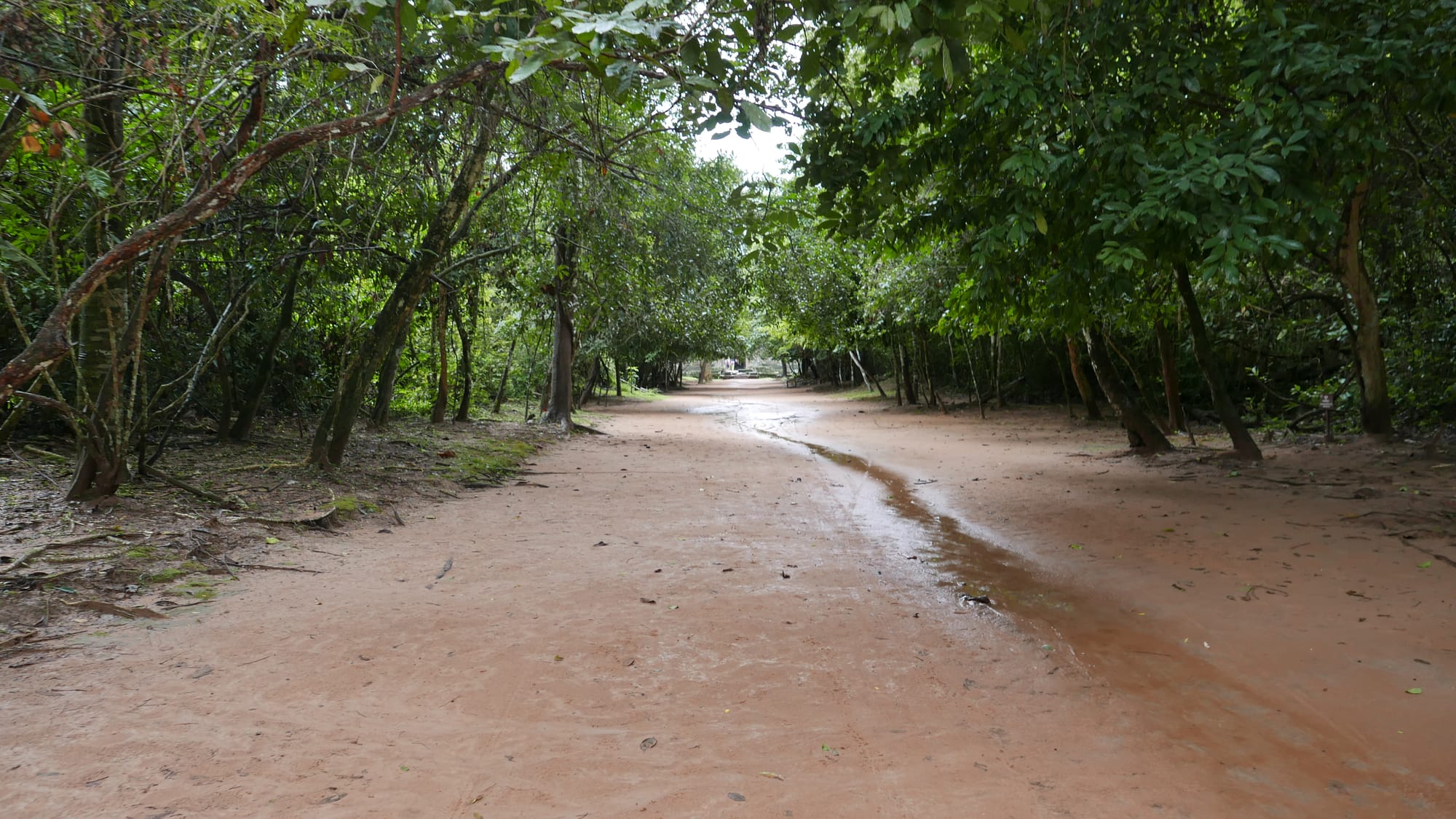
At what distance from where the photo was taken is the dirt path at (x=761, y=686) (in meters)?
2.70

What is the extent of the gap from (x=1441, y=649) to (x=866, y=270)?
49.3ft

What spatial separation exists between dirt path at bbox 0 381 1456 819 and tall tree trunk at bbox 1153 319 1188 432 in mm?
6070

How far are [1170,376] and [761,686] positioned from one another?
11892mm

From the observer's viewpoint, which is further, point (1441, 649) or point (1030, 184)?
point (1030, 184)

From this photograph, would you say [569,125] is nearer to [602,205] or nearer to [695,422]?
[602,205]

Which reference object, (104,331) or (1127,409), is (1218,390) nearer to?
(1127,409)

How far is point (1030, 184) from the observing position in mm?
5500

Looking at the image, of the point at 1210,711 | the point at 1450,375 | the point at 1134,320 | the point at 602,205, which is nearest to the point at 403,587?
the point at 1210,711

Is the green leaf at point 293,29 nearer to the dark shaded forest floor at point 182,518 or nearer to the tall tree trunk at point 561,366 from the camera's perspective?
the dark shaded forest floor at point 182,518

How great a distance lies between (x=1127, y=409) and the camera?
11.1 metres

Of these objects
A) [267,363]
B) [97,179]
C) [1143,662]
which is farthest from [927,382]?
[97,179]

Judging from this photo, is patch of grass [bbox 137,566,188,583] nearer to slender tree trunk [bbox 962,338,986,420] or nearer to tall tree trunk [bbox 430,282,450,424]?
tall tree trunk [bbox 430,282,450,424]

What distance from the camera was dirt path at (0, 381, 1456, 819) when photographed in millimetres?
2701

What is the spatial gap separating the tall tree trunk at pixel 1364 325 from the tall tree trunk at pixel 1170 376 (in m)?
2.59
